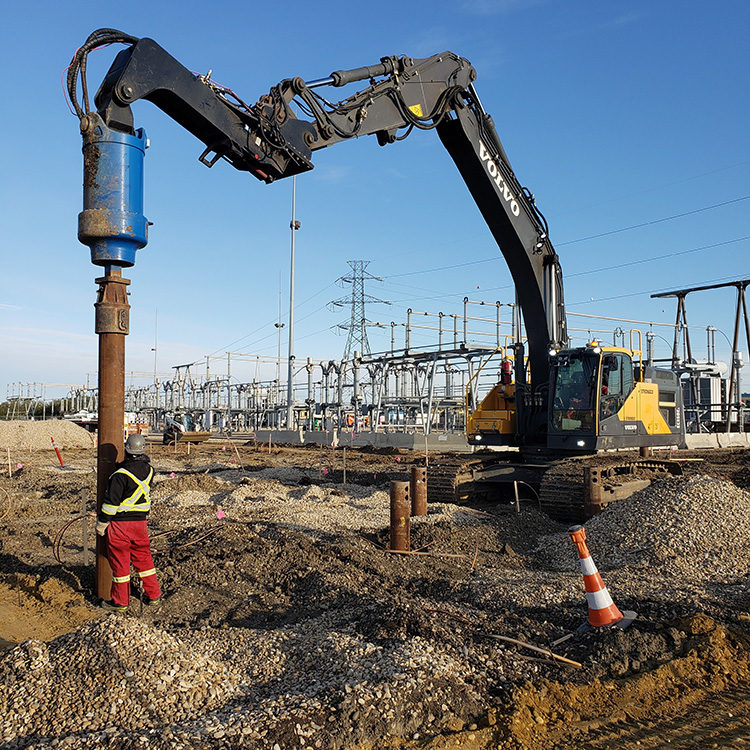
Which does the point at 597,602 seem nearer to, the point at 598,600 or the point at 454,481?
the point at 598,600

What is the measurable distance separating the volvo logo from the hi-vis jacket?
8.40m

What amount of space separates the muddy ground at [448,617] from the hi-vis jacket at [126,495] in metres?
0.94

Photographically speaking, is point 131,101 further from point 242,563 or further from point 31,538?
point 31,538

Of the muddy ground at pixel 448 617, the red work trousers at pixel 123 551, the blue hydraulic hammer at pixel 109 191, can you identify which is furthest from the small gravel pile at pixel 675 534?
the blue hydraulic hammer at pixel 109 191

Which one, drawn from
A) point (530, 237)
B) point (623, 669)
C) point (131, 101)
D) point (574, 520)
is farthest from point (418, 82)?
point (623, 669)

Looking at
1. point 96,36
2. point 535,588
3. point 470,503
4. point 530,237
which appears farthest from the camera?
point 470,503

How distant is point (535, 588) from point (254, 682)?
3162 mm

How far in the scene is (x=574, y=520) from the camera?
1191cm

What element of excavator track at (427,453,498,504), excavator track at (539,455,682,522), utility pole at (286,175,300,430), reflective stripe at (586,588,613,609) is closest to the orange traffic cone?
reflective stripe at (586,588,613,609)

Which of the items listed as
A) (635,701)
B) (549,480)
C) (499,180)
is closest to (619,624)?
(635,701)

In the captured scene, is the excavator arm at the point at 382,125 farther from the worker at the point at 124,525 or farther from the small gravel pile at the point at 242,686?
the small gravel pile at the point at 242,686

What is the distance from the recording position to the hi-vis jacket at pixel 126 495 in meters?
6.61

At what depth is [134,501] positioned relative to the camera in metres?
6.72

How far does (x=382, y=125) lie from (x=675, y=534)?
22.4 ft
